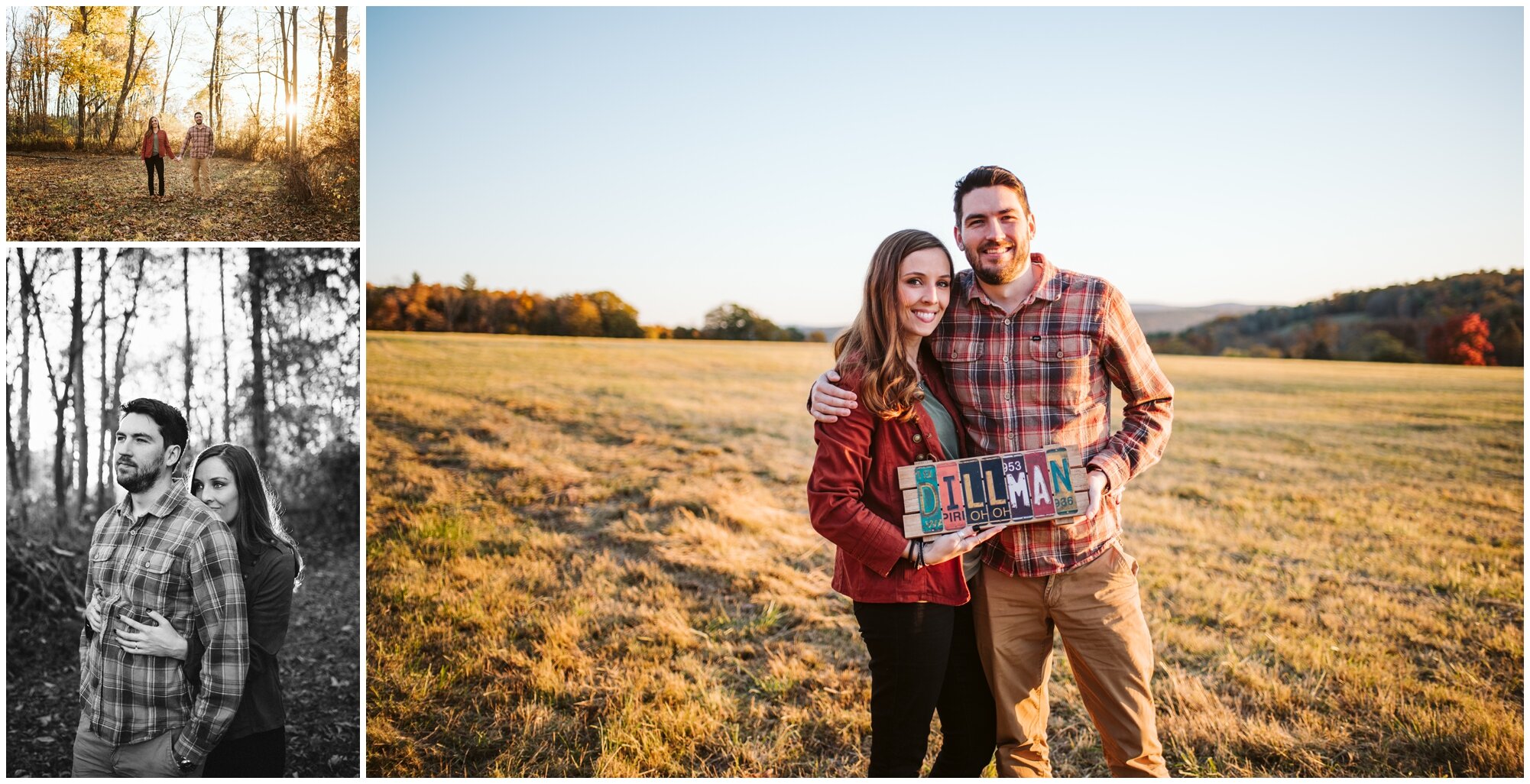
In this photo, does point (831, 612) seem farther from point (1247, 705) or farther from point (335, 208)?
point (335, 208)

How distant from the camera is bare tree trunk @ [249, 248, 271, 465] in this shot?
417 centimetres

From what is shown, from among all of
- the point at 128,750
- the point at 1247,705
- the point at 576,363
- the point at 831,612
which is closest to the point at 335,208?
the point at 128,750

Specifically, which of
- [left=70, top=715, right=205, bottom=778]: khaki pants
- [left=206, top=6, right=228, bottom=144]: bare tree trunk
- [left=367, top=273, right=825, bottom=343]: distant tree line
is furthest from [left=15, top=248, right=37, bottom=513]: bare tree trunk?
[left=367, top=273, right=825, bottom=343]: distant tree line

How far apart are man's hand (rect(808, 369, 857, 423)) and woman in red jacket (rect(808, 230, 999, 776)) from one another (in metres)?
0.03

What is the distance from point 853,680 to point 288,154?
14.4 feet

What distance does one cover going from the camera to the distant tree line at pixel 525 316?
2130cm

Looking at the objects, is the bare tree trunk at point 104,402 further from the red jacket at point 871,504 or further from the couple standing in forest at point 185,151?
the red jacket at point 871,504

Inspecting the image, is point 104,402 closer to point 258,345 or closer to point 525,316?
point 258,345

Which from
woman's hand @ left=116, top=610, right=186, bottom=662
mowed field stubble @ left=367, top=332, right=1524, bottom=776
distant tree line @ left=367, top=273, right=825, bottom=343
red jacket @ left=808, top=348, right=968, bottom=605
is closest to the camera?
red jacket @ left=808, top=348, right=968, bottom=605

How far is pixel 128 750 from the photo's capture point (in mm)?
3619

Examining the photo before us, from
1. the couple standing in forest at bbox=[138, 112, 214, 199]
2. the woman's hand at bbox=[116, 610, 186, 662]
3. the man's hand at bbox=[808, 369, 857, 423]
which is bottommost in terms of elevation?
the woman's hand at bbox=[116, 610, 186, 662]

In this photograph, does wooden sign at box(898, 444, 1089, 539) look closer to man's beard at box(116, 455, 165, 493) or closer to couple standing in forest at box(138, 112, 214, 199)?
man's beard at box(116, 455, 165, 493)

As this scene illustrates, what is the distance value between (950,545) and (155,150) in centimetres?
433

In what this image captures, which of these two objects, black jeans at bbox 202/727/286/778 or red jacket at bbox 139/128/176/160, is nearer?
black jeans at bbox 202/727/286/778
